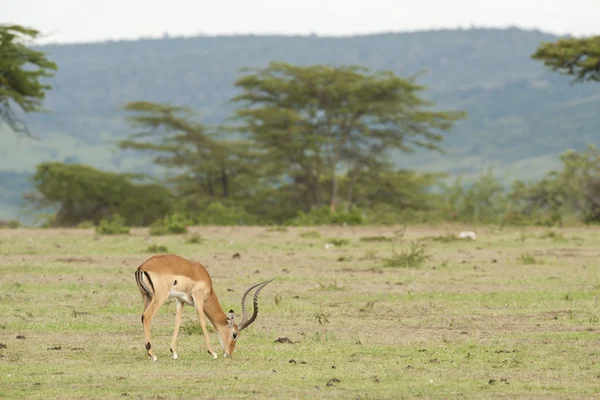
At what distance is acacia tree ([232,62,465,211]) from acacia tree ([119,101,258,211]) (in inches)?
167

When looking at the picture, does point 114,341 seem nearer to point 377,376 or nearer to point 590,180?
point 377,376

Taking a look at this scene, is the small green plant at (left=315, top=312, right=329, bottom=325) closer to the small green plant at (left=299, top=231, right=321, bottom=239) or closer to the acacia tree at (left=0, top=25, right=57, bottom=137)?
the small green plant at (left=299, top=231, right=321, bottom=239)

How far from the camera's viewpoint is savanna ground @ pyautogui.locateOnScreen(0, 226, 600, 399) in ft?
27.4

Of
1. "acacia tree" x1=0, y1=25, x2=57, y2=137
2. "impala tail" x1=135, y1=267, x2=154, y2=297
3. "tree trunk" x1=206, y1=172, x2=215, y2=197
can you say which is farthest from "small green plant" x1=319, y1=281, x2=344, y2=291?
"tree trunk" x1=206, y1=172, x2=215, y2=197

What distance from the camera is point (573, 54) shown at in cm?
3675

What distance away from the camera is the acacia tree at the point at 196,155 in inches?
2060

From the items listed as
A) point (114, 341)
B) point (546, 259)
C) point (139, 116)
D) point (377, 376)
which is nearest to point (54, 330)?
point (114, 341)

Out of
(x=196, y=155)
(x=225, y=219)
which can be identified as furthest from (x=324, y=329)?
(x=196, y=155)

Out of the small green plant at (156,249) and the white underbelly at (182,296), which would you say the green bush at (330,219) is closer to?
the small green plant at (156,249)

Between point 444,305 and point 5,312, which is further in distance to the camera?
point 444,305

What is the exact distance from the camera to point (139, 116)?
53.6m

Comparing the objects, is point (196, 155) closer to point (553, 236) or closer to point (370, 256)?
point (553, 236)

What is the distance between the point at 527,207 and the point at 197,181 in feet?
56.8

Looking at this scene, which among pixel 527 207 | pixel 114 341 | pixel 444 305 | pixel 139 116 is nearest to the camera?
pixel 114 341
